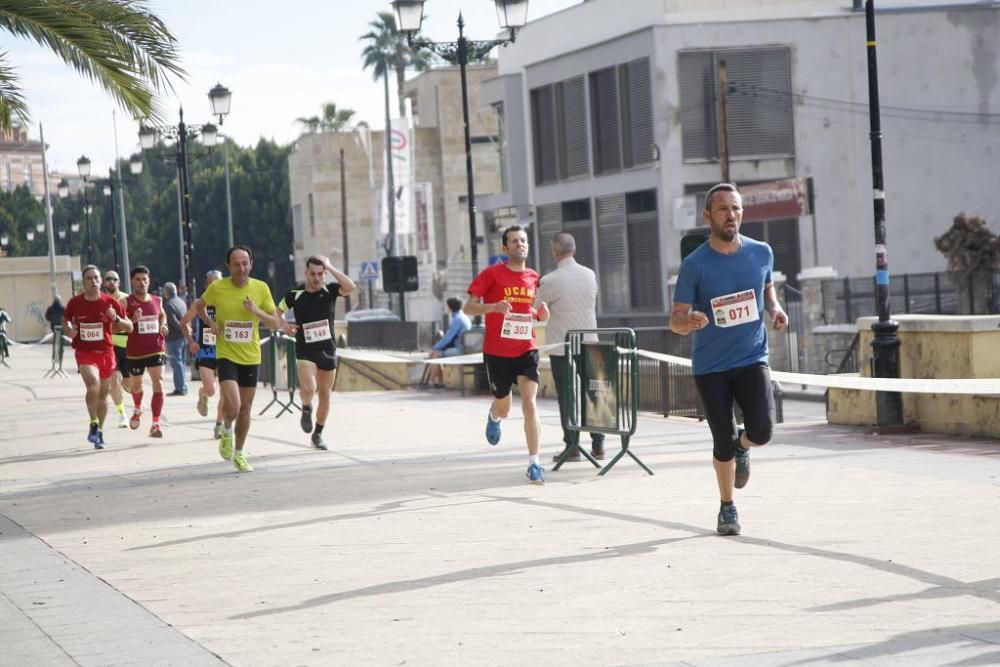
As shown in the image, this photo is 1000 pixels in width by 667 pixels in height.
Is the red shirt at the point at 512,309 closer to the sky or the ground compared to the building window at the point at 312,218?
closer to the ground

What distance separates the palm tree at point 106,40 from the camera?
1639 centimetres

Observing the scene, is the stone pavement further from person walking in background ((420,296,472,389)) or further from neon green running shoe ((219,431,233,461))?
person walking in background ((420,296,472,389))

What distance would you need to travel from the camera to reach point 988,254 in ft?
114

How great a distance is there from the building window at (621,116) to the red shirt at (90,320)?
23.2 metres

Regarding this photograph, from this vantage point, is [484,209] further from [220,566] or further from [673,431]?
[220,566]

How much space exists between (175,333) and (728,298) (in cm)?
2034

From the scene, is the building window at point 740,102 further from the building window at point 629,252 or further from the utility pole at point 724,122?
the building window at point 629,252

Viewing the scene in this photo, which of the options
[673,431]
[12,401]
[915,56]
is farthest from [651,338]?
[915,56]

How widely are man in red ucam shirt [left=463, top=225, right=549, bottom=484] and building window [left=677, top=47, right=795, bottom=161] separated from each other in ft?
86.3

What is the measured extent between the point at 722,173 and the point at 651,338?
18032 millimetres

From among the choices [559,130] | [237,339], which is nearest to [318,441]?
[237,339]

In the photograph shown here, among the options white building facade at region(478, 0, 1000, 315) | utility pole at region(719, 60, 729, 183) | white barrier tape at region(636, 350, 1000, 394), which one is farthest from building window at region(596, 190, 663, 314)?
white barrier tape at region(636, 350, 1000, 394)

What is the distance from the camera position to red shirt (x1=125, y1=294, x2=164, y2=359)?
1919cm

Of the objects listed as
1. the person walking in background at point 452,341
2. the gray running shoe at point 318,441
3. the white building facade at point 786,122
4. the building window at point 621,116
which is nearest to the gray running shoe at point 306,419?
the gray running shoe at point 318,441
